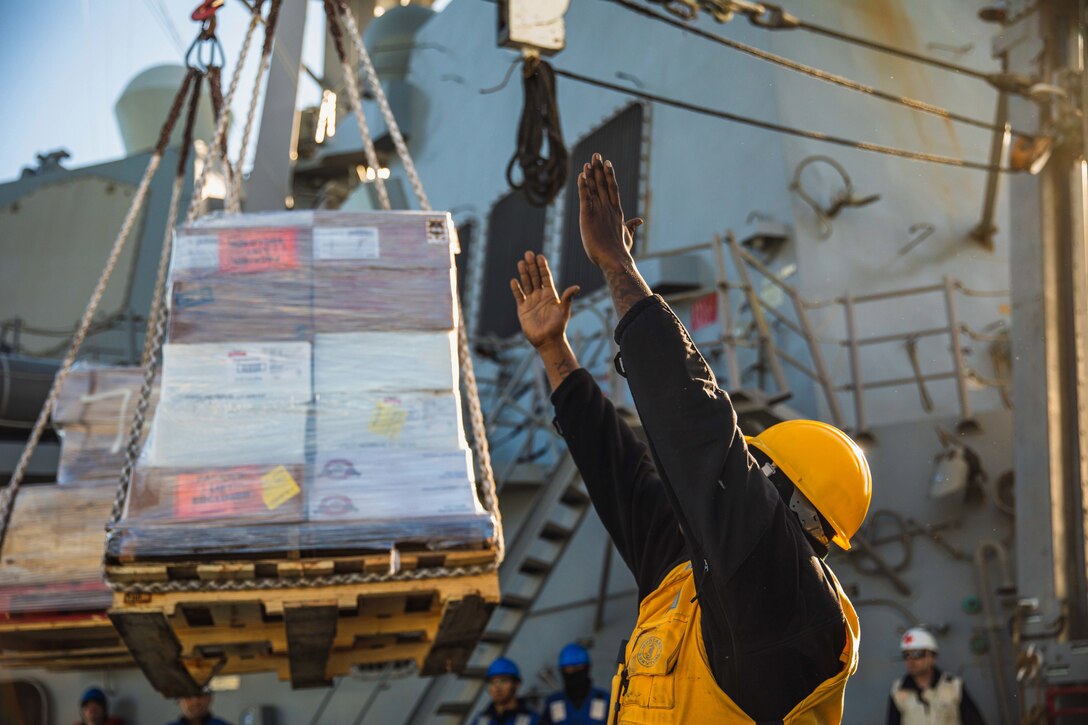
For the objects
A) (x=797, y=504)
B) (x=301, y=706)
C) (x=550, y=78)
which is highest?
(x=550, y=78)

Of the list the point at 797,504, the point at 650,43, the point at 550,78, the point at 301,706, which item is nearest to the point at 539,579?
the point at 301,706

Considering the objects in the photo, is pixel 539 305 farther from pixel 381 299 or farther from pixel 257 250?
pixel 257 250

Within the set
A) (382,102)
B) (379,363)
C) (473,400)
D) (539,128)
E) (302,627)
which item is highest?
(539,128)

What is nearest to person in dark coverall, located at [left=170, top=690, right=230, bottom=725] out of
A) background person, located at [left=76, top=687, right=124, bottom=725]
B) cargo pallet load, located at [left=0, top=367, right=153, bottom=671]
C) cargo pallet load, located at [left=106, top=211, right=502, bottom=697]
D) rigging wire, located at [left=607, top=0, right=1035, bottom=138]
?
background person, located at [left=76, top=687, right=124, bottom=725]

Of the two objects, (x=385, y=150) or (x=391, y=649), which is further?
(x=385, y=150)

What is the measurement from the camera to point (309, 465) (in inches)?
148

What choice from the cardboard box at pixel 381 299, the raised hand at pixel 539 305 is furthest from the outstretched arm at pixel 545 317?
the cardboard box at pixel 381 299

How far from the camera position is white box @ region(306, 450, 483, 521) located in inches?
146

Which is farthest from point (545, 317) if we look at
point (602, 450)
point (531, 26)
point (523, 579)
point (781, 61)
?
point (523, 579)

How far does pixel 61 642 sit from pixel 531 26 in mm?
4062

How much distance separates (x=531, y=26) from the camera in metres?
5.87

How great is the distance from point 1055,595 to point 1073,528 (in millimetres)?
439

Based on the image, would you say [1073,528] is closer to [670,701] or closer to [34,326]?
[670,701]

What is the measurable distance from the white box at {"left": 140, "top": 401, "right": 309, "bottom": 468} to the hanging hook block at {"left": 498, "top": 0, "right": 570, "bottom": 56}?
9.06 feet
